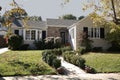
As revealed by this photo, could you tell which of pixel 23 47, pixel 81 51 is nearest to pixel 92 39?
pixel 81 51

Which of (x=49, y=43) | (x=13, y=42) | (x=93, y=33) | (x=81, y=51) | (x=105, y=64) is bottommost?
(x=105, y=64)

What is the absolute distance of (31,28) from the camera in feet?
125

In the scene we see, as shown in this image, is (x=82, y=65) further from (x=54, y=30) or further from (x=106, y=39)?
(x=54, y=30)

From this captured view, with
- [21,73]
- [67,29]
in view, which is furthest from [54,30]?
[21,73]

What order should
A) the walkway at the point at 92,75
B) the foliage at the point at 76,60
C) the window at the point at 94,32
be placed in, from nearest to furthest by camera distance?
1. the walkway at the point at 92,75
2. the foliage at the point at 76,60
3. the window at the point at 94,32

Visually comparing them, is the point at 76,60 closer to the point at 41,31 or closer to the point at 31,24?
the point at 41,31

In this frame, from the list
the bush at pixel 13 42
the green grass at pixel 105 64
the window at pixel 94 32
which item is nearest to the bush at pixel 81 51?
the window at pixel 94 32

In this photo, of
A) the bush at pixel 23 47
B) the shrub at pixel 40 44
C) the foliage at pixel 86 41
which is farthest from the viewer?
the shrub at pixel 40 44

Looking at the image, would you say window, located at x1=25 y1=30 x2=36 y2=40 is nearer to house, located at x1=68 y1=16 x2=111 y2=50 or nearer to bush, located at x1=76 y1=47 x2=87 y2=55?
house, located at x1=68 y1=16 x2=111 y2=50

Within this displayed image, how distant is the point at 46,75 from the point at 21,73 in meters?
1.58

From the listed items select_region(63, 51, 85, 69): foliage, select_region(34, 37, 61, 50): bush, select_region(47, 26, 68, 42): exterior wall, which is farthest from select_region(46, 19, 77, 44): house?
select_region(63, 51, 85, 69): foliage

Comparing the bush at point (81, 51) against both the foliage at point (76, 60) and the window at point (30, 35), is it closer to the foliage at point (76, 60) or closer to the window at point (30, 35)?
the foliage at point (76, 60)

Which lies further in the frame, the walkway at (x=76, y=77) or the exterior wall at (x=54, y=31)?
the exterior wall at (x=54, y=31)

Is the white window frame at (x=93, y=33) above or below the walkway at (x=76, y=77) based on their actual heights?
above
